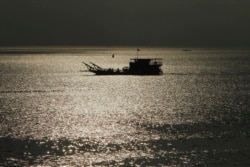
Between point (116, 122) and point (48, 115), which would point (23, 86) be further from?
point (116, 122)

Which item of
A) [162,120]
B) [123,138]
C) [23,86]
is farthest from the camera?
Result: [23,86]

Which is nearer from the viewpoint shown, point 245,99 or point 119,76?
point 245,99

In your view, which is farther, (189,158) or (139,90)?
(139,90)

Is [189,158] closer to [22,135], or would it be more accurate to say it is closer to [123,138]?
[123,138]

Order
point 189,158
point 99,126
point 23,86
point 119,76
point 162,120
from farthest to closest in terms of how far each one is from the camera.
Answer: point 119,76 → point 23,86 → point 162,120 → point 99,126 → point 189,158

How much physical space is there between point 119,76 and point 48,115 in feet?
276

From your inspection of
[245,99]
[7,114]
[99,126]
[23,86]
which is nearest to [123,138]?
[99,126]

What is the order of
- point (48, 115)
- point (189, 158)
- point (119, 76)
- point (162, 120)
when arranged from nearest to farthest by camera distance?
point (189, 158) < point (162, 120) < point (48, 115) < point (119, 76)

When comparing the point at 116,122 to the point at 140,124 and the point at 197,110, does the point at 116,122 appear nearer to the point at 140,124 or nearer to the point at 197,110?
the point at 140,124

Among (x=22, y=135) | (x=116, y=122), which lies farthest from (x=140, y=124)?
(x=22, y=135)

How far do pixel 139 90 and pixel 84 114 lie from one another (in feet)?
133

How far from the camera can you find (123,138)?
175ft

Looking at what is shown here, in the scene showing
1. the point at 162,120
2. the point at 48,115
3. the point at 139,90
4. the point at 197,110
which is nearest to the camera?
the point at 162,120

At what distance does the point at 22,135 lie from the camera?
5497 centimetres
